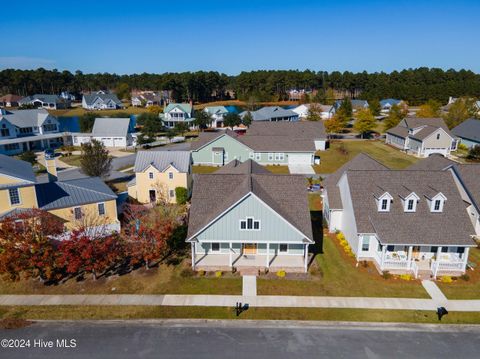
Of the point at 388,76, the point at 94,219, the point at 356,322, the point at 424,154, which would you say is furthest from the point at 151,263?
the point at 388,76

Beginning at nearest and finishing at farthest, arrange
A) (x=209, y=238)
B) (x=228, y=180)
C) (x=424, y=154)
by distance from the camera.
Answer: (x=209, y=238) < (x=228, y=180) < (x=424, y=154)

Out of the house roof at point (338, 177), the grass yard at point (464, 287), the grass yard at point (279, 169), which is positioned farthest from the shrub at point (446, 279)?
the grass yard at point (279, 169)

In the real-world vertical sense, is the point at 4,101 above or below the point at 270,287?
above

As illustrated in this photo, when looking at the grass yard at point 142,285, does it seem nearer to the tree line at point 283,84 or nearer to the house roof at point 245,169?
the house roof at point 245,169

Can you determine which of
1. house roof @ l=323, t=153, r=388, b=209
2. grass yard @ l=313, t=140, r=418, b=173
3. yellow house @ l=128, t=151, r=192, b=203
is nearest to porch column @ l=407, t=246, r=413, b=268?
house roof @ l=323, t=153, r=388, b=209

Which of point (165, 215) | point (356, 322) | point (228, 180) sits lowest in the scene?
point (356, 322)

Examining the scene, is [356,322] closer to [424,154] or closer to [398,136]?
[424,154]

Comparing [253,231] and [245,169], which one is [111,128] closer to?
[245,169]
